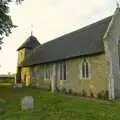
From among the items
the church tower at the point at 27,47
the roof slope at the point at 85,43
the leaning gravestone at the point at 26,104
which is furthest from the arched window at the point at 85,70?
the church tower at the point at 27,47

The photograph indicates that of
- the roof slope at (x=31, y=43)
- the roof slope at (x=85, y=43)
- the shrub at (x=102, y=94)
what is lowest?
the shrub at (x=102, y=94)

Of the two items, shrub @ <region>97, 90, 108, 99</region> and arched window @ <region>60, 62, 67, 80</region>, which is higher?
arched window @ <region>60, 62, 67, 80</region>

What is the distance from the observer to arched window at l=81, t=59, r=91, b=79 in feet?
78.7

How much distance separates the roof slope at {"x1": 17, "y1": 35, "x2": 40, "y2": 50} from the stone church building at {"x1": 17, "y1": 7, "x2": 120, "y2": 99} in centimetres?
1461

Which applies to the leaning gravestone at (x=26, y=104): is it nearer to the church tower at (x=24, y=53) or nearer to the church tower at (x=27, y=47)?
the church tower at (x=24, y=53)

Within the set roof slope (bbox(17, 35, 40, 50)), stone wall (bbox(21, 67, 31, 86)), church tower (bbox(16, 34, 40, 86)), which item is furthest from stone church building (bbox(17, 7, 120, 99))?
roof slope (bbox(17, 35, 40, 50))

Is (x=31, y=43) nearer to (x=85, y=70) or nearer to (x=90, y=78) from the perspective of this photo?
(x=85, y=70)

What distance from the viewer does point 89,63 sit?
78.1 ft

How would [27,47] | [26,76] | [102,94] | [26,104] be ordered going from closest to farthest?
1. [26,104]
2. [102,94]
3. [26,76]
4. [27,47]

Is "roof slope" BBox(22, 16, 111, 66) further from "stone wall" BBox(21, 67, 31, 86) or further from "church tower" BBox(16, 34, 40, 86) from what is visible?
"church tower" BBox(16, 34, 40, 86)

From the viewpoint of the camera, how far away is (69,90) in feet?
88.1

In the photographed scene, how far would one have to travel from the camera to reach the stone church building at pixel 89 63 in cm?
2161

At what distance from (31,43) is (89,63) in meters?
27.2

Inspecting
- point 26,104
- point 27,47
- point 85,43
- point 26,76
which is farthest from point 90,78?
point 27,47
